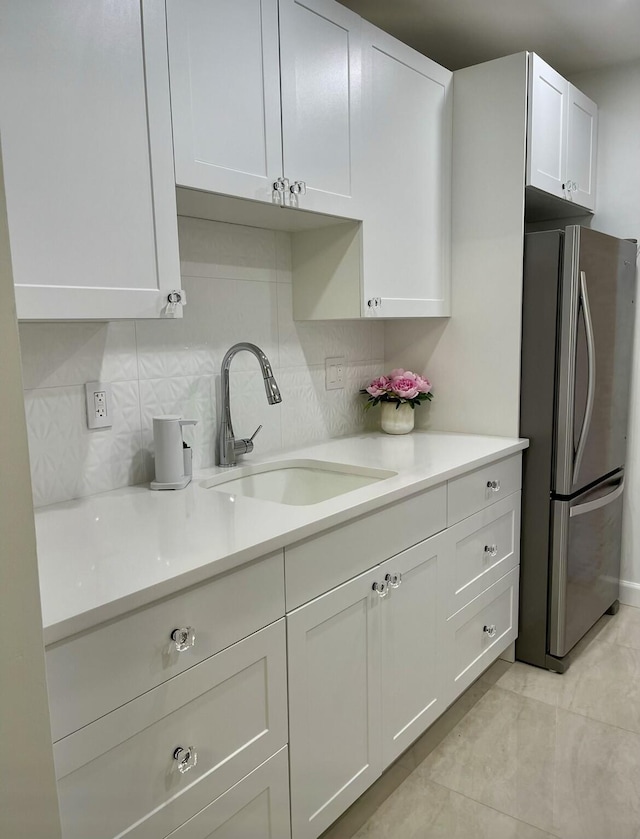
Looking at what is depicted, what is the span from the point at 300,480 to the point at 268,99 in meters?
1.12

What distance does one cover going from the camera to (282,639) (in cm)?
138

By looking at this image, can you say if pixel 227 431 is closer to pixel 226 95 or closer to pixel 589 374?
pixel 226 95

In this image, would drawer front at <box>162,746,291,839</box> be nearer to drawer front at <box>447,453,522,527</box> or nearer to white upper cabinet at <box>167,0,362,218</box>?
drawer front at <box>447,453,522,527</box>

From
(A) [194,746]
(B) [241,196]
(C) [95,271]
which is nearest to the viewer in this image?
(A) [194,746]

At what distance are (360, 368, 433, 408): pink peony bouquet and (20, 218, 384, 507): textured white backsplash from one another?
11 cm

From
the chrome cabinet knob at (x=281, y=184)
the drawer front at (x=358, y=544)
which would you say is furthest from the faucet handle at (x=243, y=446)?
the chrome cabinet knob at (x=281, y=184)

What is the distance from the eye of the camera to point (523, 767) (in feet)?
6.43

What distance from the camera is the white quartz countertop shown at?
1.04m

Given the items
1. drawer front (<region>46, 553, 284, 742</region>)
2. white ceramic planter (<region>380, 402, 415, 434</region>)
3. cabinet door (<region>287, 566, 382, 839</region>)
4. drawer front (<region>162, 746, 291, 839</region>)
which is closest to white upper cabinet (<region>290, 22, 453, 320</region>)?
white ceramic planter (<region>380, 402, 415, 434</region>)

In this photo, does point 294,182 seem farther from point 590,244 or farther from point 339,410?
point 590,244

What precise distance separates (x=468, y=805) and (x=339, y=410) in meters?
1.37

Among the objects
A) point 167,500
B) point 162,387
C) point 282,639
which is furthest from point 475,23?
point 282,639

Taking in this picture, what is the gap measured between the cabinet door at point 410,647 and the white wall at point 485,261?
75 cm

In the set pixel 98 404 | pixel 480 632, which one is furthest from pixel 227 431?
pixel 480 632
